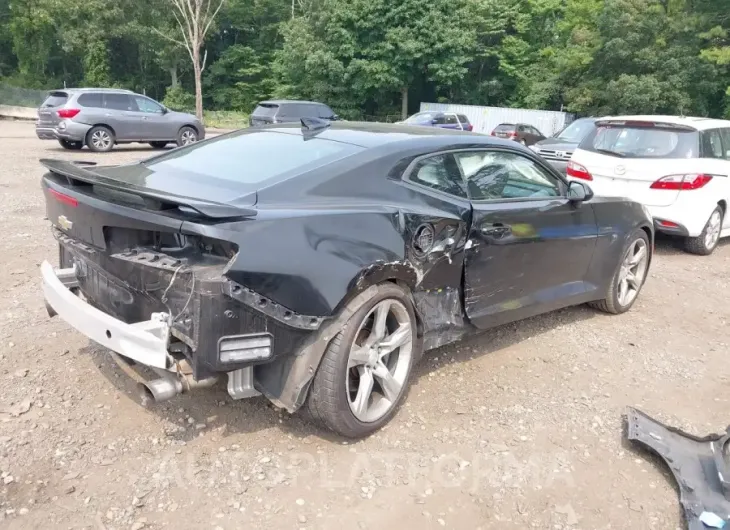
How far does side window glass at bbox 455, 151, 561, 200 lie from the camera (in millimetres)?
3812

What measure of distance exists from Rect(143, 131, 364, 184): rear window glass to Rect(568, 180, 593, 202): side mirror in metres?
1.81

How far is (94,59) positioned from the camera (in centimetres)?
4688

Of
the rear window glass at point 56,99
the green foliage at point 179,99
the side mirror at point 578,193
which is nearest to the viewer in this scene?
the side mirror at point 578,193

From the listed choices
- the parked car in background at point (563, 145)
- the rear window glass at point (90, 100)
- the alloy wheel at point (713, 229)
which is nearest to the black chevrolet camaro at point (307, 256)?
the alloy wheel at point (713, 229)

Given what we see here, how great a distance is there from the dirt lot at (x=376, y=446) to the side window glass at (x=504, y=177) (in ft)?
3.71

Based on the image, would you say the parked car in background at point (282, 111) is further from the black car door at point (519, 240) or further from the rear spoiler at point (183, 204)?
the rear spoiler at point (183, 204)

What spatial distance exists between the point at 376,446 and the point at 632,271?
131 inches

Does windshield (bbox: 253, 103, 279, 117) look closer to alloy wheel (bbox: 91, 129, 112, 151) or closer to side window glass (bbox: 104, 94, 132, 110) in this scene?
side window glass (bbox: 104, 94, 132, 110)

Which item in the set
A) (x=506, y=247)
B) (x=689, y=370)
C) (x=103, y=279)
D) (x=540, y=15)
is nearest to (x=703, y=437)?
(x=689, y=370)

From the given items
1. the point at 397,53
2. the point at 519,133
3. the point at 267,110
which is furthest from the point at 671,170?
the point at 397,53

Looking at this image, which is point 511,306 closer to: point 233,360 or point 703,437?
point 703,437

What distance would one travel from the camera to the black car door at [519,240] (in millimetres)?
3699

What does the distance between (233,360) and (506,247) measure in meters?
1.91

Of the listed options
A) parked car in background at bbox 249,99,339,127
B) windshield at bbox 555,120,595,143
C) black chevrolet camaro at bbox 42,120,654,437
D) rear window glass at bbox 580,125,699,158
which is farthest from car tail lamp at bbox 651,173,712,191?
parked car in background at bbox 249,99,339,127
